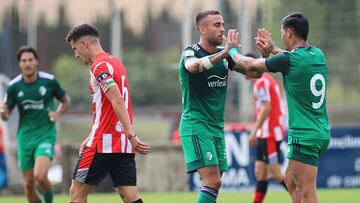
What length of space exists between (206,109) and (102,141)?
4.25 feet

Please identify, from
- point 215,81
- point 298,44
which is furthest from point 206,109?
point 298,44

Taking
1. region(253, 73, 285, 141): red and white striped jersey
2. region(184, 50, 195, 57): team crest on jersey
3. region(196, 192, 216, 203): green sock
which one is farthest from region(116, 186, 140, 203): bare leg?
region(253, 73, 285, 141): red and white striped jersey

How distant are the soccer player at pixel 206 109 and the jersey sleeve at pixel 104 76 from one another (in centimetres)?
95

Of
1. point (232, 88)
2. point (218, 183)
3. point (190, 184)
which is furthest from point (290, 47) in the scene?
point (232, 88)

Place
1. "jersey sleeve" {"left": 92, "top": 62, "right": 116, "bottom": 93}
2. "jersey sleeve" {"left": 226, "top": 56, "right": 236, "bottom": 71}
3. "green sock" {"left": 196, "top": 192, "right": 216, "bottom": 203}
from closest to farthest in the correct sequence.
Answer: "jersey sleeve" {"left": 92, "top": 62, "right": 116, "bottom": 93}, "green sock" {"left": 196, "top": 192, "right": 216, "bottom": 203}, "jersey sleeve" {"left": 226, "top": 56, "right": 236, "bottom": 71}

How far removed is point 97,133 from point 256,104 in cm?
542

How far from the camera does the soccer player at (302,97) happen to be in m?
9.77

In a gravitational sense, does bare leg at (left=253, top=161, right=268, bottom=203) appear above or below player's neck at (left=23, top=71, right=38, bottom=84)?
below

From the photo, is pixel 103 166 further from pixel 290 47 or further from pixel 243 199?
pixel 243 199

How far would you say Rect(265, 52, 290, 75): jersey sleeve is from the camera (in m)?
9.73

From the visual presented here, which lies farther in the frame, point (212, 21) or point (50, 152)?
point (50, 152)

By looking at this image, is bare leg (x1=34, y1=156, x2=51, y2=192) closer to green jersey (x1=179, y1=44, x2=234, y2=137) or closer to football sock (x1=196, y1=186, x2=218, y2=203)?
green jersey (x1=179, y1=44, x2=234, y2=137)

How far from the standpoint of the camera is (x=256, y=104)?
48.9 ft

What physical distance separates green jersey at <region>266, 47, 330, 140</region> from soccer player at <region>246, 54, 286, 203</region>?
4.51 metres
